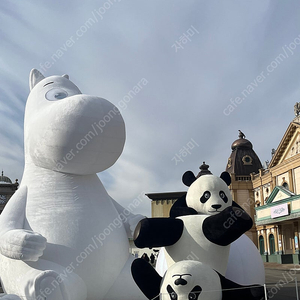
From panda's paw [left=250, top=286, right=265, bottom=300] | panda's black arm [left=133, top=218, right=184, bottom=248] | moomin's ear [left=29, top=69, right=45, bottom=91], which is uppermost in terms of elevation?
moomin's ear [left=29, top=69, right=45, bottom=91]

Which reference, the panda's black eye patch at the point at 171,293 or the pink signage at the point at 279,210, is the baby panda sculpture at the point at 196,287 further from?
the pink signage at the point at 279,210

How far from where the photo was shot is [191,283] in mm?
4531

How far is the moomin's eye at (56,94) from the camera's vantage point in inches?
250

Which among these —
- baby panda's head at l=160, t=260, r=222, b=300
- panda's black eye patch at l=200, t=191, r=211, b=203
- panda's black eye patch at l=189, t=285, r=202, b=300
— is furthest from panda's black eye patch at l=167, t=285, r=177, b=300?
panda's black eye patch at l=200, t=191, r=211, b=203

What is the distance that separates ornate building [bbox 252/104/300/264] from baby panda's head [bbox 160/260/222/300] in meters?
19.1

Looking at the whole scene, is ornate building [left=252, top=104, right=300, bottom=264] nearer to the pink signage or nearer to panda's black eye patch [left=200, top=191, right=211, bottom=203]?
the pink signage

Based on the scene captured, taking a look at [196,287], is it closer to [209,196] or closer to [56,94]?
[209,196]

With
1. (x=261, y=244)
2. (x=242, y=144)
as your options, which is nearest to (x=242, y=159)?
(x=242, y=144)

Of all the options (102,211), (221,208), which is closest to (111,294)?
(102,211)

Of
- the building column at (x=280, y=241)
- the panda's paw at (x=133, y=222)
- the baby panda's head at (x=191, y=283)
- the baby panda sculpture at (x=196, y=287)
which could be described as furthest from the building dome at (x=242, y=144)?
the baby panda's head at (x=191, y=283)

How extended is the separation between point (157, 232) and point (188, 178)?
66.6 inches

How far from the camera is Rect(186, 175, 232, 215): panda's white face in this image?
211 inches

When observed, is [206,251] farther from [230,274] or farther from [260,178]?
[260,178]

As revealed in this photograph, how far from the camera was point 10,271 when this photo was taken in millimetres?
5355
